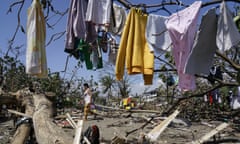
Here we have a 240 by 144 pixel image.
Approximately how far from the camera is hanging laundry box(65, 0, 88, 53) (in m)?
3.83

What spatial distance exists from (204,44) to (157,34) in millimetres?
627

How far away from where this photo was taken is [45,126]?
5.22 m

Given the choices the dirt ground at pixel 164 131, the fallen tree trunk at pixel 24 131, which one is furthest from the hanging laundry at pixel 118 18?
the fallen tree trunk at pixel 24 131

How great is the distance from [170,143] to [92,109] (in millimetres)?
5190

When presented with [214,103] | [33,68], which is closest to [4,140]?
[33,68]

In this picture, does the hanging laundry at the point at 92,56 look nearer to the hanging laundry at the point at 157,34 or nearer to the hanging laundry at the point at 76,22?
the hanging laundry at the point at 76,22

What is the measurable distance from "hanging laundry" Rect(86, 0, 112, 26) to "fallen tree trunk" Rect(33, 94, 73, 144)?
5.94 feet

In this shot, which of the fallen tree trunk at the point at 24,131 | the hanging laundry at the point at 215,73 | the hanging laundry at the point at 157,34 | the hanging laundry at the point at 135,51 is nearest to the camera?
the hanging laundry at the point at 135,51

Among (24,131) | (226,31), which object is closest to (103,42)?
(226,31)

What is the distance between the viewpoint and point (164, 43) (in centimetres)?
356

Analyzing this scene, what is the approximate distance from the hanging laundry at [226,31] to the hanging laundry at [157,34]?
0.65 metres

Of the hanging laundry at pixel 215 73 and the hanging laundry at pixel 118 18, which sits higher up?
the hanging laundry at pixel 118 18

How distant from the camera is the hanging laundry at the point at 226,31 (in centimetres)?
294

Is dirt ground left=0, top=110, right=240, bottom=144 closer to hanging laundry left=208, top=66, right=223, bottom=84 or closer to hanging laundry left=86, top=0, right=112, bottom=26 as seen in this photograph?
hanging laundry left=208, top=66, right=223, bottom=84
